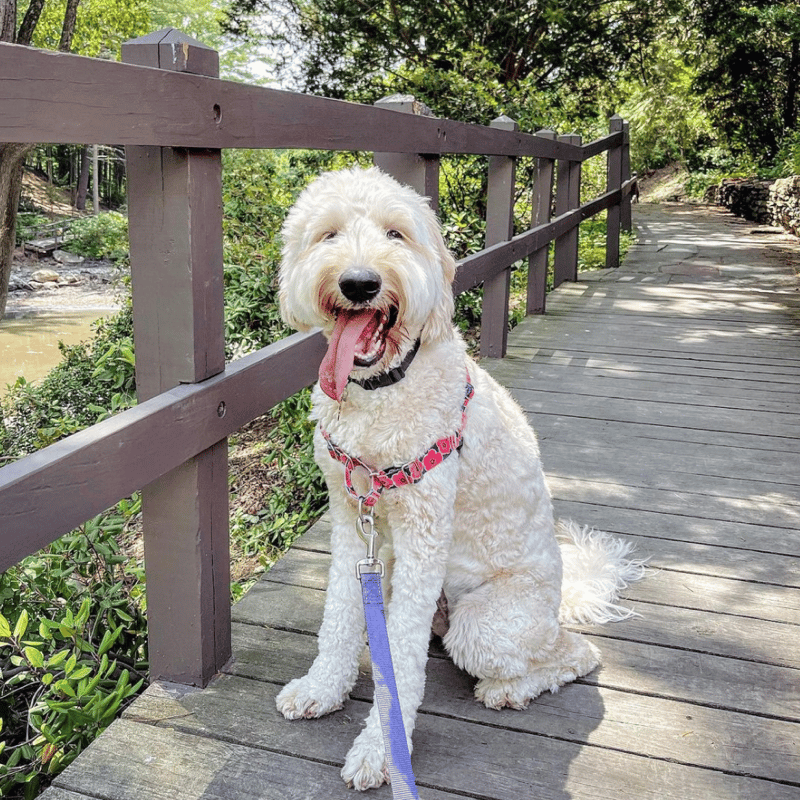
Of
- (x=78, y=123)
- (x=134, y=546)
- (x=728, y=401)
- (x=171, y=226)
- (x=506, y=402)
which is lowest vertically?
(x=134, y=546)

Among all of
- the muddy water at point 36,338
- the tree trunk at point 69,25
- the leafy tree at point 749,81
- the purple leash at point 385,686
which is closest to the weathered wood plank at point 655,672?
the purple leash at point 385,686

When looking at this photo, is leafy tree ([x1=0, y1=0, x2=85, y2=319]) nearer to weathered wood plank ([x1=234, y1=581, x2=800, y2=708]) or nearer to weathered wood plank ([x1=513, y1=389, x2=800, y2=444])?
weathered wood plank ([x1=513, y1=389, x2=800, y2=444])

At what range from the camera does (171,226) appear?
2074 mm

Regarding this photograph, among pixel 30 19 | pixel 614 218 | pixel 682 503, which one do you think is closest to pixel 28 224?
pixel 30 19

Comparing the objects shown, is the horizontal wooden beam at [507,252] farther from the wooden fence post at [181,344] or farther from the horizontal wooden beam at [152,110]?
the wooden fence post at [181,344]

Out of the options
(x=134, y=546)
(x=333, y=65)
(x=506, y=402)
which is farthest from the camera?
(x=333, y=65)

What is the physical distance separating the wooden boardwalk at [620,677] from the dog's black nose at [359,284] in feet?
3.68

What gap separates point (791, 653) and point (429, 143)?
2.55 metres

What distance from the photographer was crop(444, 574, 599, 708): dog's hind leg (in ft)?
7.57

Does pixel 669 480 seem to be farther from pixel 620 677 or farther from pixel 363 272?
pixel 363 272

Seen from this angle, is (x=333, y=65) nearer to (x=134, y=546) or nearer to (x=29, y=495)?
(x=134, y=546)

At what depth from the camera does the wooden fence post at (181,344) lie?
2057 millimetres

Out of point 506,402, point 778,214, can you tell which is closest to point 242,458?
point 506,402

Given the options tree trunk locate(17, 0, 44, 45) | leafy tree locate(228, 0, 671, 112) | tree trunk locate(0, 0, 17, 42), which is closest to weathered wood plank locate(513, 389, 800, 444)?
tree trunk locate(0, 0, 17, 42)
